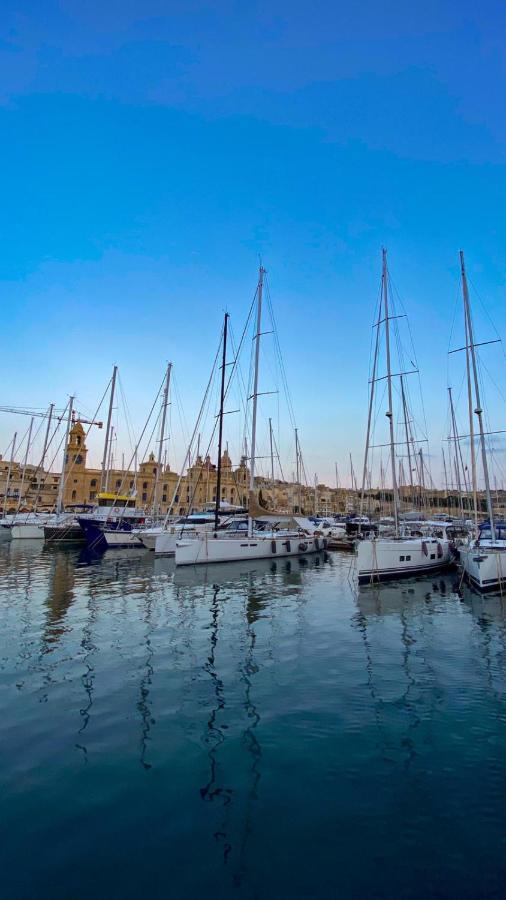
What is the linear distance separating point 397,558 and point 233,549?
10.5 metres

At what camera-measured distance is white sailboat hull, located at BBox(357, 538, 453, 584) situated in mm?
23734

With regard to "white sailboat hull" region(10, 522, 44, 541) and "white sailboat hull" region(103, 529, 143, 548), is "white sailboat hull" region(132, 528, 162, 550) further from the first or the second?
"white sailboat hull" region(10, 522, 44, 541)

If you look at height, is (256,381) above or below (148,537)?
above

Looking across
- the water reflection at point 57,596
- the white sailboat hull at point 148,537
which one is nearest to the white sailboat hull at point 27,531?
the white sailboat hull at point 148,537

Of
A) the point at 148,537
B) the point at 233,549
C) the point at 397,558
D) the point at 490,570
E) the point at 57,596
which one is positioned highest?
the point at 148,537

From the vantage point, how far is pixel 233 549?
30188mm

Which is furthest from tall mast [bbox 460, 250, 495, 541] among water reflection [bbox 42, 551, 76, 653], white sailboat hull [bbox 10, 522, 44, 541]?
white sailboat hull [bbox 10, 522, 44, 541]

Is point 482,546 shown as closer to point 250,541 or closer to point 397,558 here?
point 397,558

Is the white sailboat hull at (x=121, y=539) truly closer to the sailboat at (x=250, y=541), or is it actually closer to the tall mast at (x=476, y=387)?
the sailboat at (x=250, y=541)

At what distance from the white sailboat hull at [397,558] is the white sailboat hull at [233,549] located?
29.7 feet

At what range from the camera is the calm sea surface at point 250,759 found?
4703 mm

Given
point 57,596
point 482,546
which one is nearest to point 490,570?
point 482,546

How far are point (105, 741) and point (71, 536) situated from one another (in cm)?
3886

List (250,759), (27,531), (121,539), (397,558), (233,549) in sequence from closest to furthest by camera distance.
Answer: (250,759)
(397,558)
(233,549)
(121,539)
(27,531)
